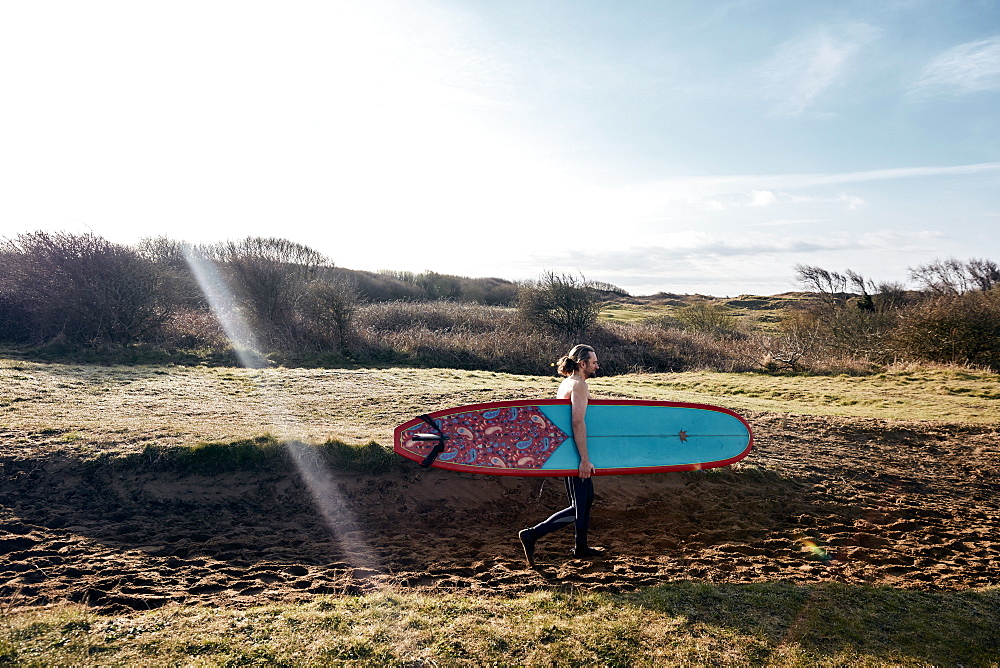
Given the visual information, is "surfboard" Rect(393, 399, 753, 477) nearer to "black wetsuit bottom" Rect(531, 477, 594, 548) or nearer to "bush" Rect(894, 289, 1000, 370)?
"black wetsuit bottom" Rect(531, 477, 594, 548)

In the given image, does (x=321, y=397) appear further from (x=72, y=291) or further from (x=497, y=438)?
(x=72, y=291)

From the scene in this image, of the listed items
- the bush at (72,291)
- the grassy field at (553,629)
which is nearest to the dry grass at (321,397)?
the grassy field at (553,629)

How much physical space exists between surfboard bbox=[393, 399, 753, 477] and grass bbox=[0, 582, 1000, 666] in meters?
1.67

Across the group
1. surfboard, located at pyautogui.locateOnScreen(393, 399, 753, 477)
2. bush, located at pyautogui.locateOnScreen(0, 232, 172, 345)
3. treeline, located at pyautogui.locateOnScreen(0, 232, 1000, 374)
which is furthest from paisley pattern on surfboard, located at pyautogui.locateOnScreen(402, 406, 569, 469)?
bush, located at pyautogui.locateOnScreen(0, 232, 172, 345)

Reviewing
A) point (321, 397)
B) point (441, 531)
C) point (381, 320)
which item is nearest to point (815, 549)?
point (441, 531)

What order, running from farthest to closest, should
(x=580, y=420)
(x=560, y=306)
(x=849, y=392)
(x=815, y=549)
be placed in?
(x=560, y=306) < (x=849, y=392) < (x=815, y=549) < (x=580, y=420)

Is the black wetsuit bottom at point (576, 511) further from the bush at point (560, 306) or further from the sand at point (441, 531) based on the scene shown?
the bush at point (560, 306)

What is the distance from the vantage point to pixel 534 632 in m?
3.83

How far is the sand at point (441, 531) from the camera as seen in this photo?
186 inches

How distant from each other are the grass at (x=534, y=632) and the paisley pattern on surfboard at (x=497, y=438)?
1730 mm

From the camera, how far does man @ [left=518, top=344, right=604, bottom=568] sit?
4824 mm

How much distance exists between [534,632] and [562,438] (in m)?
2.44

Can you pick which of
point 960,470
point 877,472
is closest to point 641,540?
point 877,472

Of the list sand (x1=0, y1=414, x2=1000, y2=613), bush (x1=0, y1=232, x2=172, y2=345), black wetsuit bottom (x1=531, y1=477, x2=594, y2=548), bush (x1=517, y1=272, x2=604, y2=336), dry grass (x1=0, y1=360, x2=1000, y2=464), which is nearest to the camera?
sand (x1=0, y1=414, x2=1000, y2=613)
